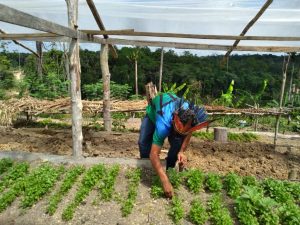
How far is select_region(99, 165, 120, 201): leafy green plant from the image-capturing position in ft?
13.3

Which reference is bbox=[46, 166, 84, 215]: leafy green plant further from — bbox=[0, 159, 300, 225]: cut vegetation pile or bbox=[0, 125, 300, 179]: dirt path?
bbox=[0, 125, 300, 179]: dirt path

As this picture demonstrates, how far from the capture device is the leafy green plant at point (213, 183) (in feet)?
13.7

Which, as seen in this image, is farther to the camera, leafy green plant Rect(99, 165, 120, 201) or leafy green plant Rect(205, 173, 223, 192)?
leafy green plant Rect(205, 173, 223, 192)

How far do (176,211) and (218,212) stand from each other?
1.45ft

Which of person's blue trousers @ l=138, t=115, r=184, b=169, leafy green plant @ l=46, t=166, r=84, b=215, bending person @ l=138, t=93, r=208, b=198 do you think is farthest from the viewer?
person's blue trousers @ l=138, t=115, r=184, b=169

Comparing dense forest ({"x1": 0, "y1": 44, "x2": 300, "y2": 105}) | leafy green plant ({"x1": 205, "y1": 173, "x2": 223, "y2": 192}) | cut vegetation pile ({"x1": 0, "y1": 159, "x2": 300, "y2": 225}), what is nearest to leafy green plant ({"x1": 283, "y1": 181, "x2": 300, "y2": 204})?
cut vegetation pile ({"x1": 0, "y1": 159, "x2": 300, "y2": 225})

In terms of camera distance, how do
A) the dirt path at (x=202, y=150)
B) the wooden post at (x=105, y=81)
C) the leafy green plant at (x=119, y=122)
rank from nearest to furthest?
1. the dirt path at (x=202, y=150)
2. the wooden post at (x=105, y=81)
3. the leafy green plant at (x=119, y=122)

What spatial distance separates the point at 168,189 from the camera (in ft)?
12.6

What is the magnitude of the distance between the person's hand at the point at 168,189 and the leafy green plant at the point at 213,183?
1.77ft

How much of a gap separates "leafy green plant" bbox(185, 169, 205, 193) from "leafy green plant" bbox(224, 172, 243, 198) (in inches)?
12.3

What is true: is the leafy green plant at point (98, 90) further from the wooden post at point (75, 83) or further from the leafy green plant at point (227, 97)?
the wooden post at point (75, 83)

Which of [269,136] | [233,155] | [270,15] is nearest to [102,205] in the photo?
[233,155]

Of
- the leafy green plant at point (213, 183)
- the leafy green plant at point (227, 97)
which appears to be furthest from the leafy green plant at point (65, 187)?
the leafy green plant at point (227, 97)

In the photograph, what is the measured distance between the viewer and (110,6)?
672 cm
